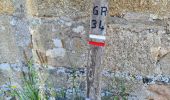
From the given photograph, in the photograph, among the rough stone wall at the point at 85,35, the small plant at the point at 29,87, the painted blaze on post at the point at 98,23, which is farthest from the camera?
the small plant at the point at 29,87

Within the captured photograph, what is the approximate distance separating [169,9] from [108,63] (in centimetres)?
48

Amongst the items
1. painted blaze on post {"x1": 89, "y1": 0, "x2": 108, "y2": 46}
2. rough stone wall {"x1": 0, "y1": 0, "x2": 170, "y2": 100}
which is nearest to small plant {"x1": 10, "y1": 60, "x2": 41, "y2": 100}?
rough stone wall {"x1": 0, "y1": 0, "x2": 170, "y2": 100}

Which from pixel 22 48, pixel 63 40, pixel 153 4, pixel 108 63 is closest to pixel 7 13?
pixel 22 48

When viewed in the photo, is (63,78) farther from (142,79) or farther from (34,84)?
(142,79)

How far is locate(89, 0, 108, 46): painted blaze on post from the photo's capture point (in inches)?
66.9

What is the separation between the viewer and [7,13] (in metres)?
2.08

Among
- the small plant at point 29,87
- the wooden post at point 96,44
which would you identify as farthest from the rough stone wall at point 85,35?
the wooden post at point 96,44

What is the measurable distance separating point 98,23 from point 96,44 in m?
0.11

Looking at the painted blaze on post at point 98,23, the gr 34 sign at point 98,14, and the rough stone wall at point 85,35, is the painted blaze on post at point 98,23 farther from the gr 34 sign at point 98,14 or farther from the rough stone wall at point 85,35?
the rough stone wall at point 85,35

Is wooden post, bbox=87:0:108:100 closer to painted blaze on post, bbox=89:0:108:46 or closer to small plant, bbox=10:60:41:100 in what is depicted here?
painted blaze on post, bbox=89:0:108:46

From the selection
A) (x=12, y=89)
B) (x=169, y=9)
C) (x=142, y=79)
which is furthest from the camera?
(x=12, y=89)

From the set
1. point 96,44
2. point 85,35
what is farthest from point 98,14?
point 85,35

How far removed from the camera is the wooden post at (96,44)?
1.70 metres

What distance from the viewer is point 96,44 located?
1728 millimetres
